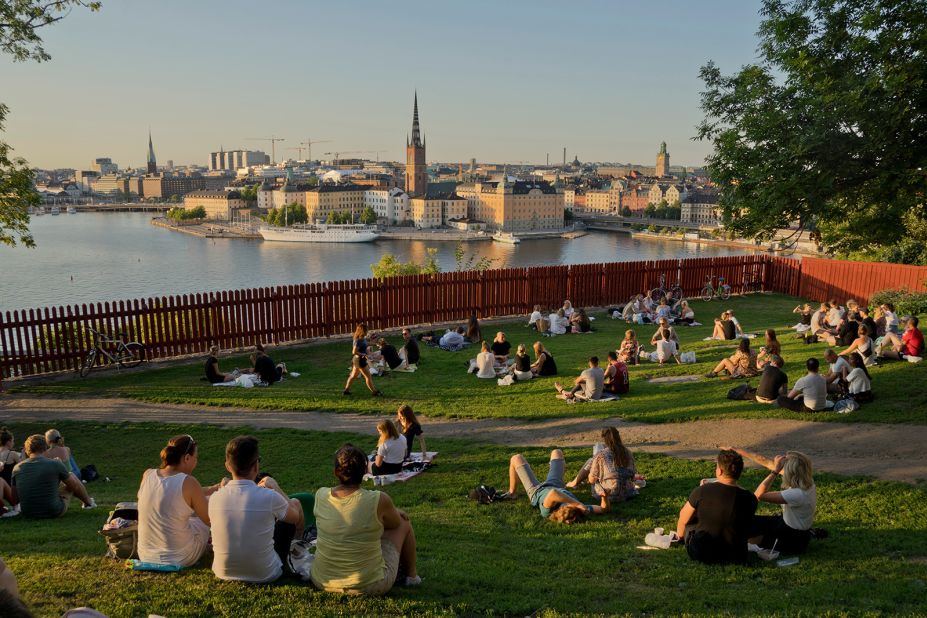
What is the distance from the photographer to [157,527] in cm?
507

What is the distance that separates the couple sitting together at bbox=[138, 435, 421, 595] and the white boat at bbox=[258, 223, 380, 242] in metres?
122

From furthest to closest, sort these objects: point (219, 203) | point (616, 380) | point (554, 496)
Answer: point (219, 203) < point (616, 380) < point (554, 496)

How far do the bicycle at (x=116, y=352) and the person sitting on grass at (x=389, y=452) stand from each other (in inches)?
344

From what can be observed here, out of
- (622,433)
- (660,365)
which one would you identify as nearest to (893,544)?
(622,433)

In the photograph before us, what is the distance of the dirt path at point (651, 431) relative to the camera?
27.7 ft

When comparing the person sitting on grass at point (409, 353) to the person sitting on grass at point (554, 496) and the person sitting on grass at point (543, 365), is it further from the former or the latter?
the person sitting on grass at point (554, 496)

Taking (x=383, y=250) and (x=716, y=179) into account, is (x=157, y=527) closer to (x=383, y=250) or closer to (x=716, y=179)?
(x=716, y=179)

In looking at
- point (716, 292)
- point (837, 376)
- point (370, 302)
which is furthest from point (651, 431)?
point (716, 292)

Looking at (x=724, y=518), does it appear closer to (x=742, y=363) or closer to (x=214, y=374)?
(x=742, y=363)

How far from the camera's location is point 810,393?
9953mm

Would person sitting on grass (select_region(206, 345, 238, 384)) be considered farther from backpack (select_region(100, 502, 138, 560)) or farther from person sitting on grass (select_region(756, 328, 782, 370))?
person sitting on grass (select_region(756, 328, 782, 370))

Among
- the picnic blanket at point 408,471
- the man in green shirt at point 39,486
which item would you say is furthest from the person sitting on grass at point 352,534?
the man in green shirt at point 39,486

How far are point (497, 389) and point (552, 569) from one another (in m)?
7.33

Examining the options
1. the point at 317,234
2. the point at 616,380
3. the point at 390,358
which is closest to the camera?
the point at 616,380
